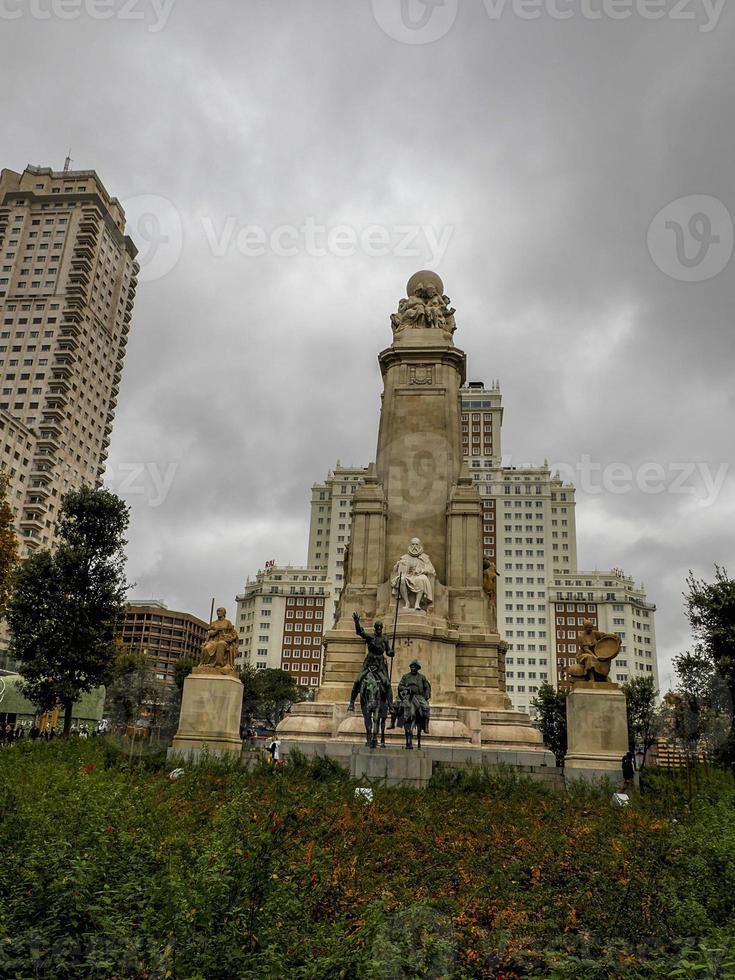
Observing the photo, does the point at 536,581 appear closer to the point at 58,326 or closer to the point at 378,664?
the point at 58,326

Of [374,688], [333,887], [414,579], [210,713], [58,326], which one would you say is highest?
[58,326]

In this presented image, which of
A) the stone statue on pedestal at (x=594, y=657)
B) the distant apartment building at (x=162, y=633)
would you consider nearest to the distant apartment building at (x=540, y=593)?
the distant apartment building at (x=162, y=633)

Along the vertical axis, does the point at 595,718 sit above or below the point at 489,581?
below

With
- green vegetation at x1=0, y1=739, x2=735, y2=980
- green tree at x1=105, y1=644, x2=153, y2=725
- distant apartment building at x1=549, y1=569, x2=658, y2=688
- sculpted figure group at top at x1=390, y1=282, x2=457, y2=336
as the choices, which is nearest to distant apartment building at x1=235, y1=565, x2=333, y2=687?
distant apartment building at x1=549, y1=569, x2=658, y2=688

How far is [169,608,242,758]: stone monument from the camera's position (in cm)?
2511

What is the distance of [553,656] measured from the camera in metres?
125

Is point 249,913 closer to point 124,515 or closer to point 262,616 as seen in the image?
point 124,515

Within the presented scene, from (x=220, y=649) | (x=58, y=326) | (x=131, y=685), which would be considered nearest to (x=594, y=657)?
(x=220, y=649)

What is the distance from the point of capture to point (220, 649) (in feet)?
86.8

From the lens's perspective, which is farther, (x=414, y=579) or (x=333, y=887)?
(x=414, y=579)

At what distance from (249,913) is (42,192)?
11713cm

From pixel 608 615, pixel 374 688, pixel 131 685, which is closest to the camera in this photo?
pixel 374 688

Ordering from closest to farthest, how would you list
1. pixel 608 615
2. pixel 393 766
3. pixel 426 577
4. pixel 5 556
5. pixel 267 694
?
pixel 393 766 < pixel 426 577 < pixel 5 556 < pixel 267 694 < pixel 608 615

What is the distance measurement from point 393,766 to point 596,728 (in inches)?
353
